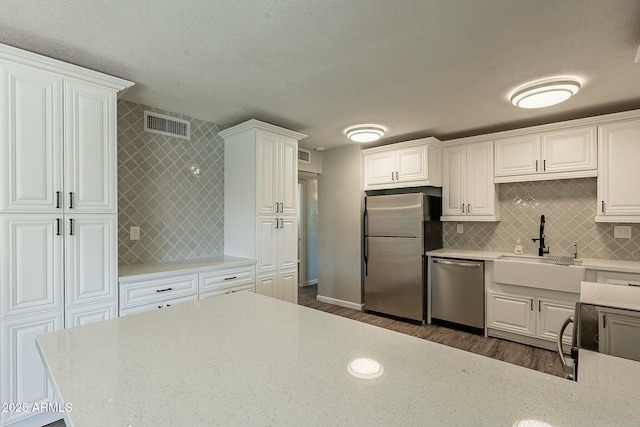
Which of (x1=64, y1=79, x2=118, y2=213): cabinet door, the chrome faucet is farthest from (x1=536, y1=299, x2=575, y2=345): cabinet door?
(x1=64, y1=79, x2=118, y2=213): cabinet door

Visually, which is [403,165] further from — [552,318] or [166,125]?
[166,125]

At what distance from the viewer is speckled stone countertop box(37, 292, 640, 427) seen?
66 centimetres

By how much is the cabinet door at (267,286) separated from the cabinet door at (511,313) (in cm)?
237

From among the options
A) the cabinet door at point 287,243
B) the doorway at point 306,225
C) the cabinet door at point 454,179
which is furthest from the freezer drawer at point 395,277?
the doorway at point 306,225

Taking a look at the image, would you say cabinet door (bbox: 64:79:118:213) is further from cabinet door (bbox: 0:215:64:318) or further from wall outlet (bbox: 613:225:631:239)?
wall outlet (bbox: 613:225:631:239)

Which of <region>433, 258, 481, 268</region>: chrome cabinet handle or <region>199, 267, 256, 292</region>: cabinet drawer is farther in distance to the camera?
<region>433, 258, 481, 268</region>: chrome cabinet handle

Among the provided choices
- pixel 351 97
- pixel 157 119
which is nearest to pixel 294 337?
pixel 351 97

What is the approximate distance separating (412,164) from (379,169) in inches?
19.2

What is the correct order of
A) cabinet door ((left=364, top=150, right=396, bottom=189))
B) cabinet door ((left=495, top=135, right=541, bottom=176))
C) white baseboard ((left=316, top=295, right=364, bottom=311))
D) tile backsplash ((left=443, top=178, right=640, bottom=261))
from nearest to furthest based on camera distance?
tile backsplash ((left=443, top=178, right=640, bottom=261))
cabinet door ((left=495, top=135, right=541, bottom=176))
cabinet door ((left=364, top=150, right=396, bottom=189))
white baseboard ((left=316, top=295, right=364, bottom=311))

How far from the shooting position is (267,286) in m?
3.29

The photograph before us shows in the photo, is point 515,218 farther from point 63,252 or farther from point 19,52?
point 19,52

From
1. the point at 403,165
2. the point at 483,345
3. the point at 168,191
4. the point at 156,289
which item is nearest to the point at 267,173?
the point at 168,191

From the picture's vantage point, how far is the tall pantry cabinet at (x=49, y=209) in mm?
1854

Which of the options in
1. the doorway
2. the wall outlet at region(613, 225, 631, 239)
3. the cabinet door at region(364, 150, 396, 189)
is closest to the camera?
the wall outlet at region(613, 225, 631, 239)
